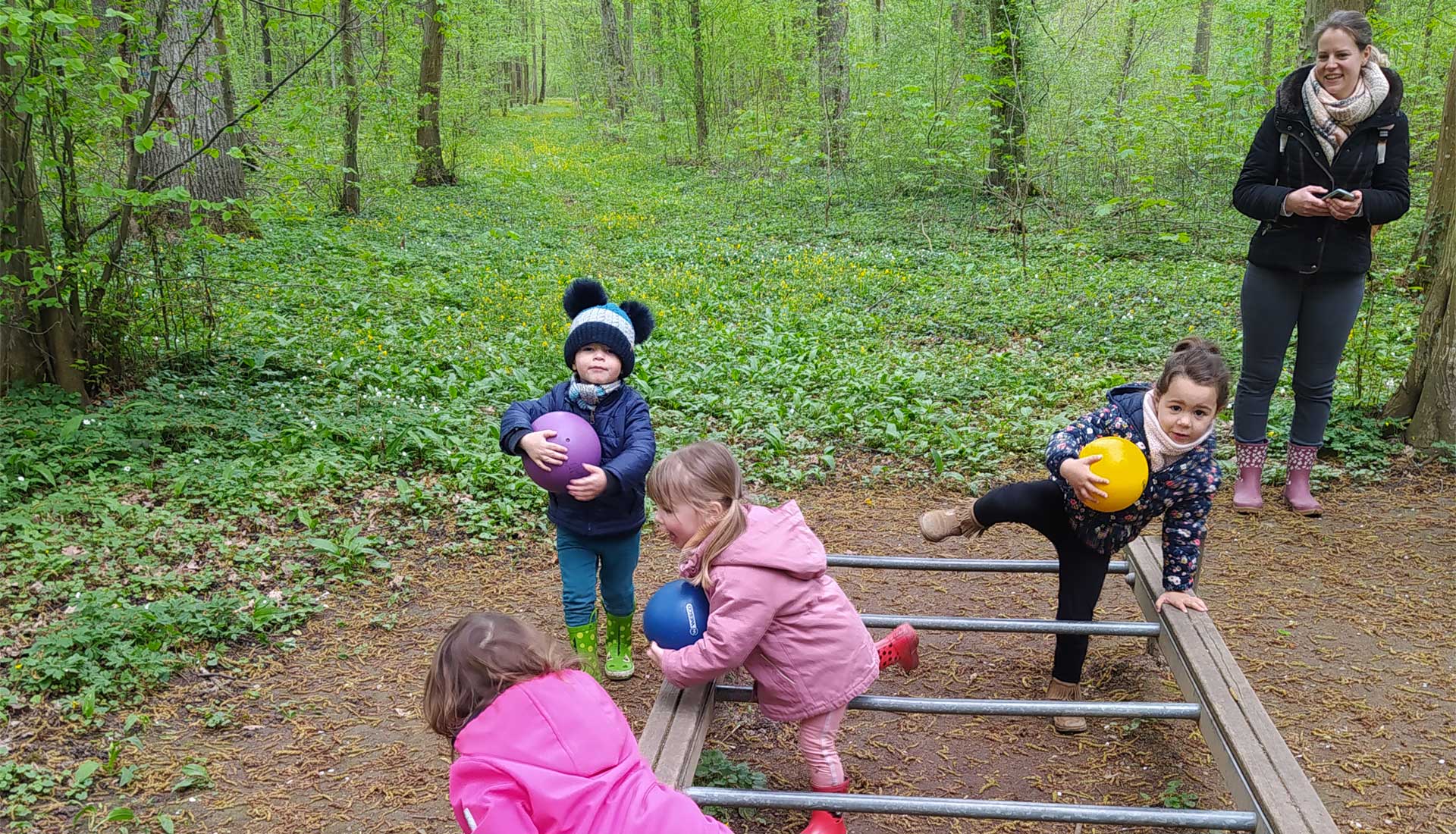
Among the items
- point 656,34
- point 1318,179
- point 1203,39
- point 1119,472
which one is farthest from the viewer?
point 656,34

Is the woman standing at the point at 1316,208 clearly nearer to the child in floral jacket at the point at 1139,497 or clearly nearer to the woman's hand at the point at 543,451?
the child in floral jacket at the point at 1139,497

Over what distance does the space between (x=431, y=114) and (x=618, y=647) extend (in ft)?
60.9

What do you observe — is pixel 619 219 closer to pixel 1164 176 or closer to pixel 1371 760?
pixel 1164 176

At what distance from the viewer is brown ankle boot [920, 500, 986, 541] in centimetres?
398

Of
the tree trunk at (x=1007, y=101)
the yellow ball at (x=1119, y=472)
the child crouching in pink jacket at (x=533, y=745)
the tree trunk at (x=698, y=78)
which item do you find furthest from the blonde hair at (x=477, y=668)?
the tree trunk at (x=698, y=78)

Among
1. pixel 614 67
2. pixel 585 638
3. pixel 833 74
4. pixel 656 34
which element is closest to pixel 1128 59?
pixel 833 74

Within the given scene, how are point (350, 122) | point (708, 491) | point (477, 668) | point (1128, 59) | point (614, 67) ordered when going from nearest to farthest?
point (477, 668) < point (708, 491) < point (1128, 59) < point (350, 122) < point (614, 67)

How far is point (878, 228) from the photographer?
46.4ft

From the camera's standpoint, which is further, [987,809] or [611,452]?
[611,452]

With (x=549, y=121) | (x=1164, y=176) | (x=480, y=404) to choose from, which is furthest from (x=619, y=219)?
(x=549, y=121)

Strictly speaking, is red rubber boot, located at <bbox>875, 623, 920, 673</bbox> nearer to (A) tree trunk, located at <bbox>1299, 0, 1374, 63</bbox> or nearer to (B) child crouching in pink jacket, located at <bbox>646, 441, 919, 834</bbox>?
(B) child crouching in pink jacket, located at <bbox>646, 441, 919, 834</bbox>

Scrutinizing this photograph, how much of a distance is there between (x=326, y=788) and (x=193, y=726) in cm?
72

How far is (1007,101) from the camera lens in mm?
11430

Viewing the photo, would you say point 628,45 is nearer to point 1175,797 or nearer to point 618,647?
point 618,647
